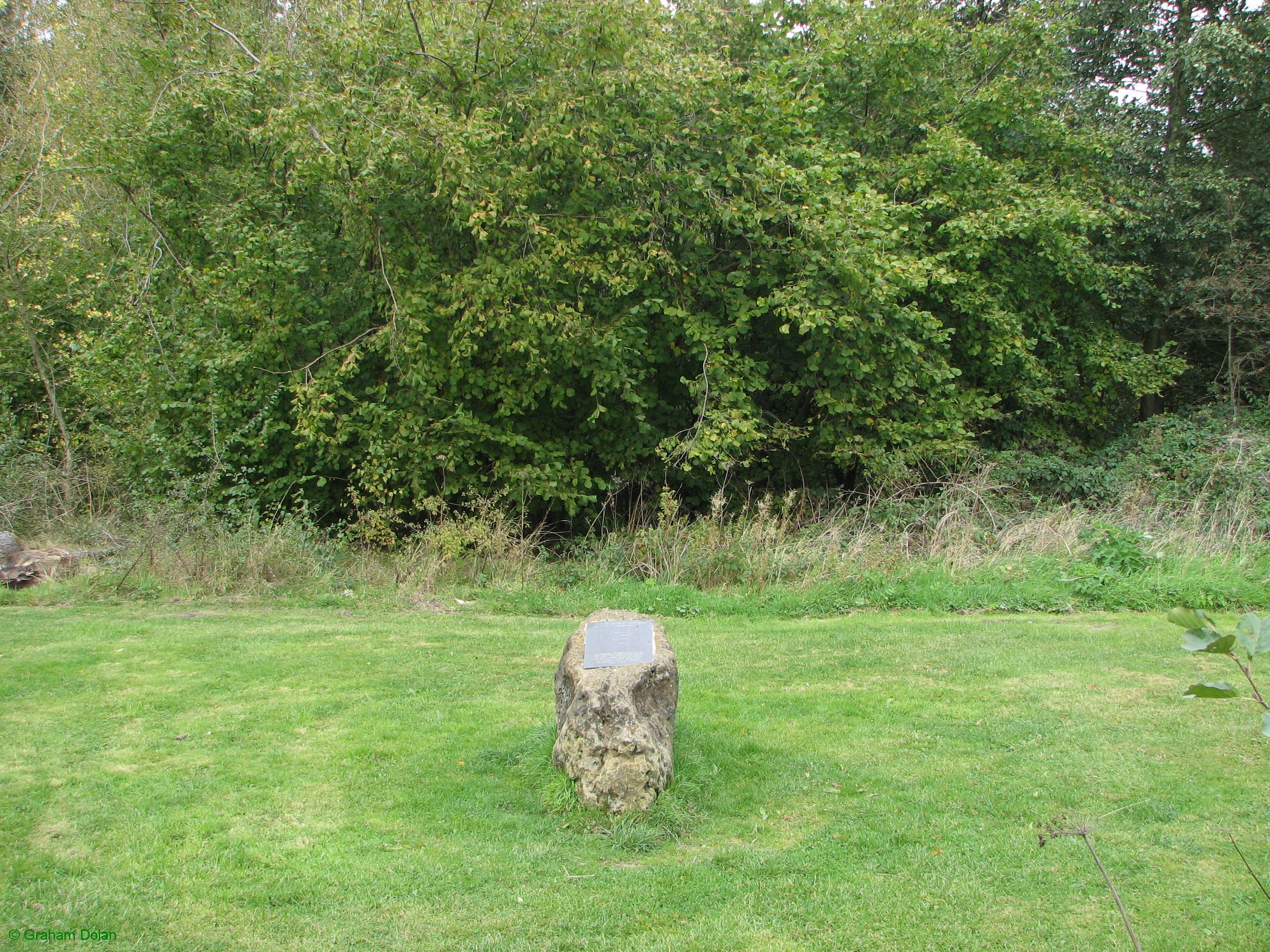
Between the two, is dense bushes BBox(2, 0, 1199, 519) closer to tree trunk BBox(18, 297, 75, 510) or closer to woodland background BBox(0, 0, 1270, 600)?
woodland background BBox(0, 0, 1270, 600)

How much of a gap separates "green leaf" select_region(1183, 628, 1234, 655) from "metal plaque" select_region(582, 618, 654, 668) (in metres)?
3.37

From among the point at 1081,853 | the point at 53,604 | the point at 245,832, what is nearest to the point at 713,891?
the point at 1081,853

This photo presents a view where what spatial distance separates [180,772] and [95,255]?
1270cm

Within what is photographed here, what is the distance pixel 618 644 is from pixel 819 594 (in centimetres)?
515

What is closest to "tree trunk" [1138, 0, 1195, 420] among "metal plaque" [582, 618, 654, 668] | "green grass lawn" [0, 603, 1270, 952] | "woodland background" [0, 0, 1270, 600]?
"woodland background" [0, 0, 1270, 600]

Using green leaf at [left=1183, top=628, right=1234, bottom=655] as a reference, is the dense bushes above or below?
above

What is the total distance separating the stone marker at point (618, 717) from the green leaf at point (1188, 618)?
128 inches

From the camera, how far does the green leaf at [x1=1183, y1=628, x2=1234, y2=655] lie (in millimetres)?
1965

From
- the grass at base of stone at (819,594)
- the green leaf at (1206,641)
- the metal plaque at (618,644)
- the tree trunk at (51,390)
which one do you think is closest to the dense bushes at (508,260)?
the tree trunk at (51,390)

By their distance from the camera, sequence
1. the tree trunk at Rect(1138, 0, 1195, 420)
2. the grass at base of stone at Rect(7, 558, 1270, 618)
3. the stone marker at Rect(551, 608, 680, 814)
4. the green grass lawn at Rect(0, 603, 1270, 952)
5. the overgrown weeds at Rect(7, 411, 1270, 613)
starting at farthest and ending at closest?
1. the tree trunk at Rect(1138, 0, 1195, 420)
2. the overgrown weeds at Rect(7, 411, 1270, 613)
3. the grass at base of stone at Rect(7, 558, 1270, 618)
4. the stone marker at Rect(551, 608, 680, 814)
5. the green grass lawn at Rect(0, 603, 1270, 952)

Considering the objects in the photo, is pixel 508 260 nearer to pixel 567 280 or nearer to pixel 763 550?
pixel 567 280

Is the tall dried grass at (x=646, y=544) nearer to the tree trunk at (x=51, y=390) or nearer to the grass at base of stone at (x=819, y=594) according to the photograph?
the grass at base of stone at (x=819, y=594)

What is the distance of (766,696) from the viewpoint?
6.99 metres

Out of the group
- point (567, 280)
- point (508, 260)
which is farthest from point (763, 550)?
point (508, 260)
